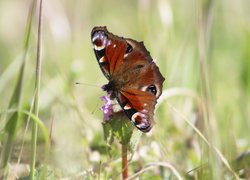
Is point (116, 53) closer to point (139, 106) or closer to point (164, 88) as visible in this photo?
point (139, 106)

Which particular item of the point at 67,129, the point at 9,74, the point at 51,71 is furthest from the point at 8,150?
the point at 51,71

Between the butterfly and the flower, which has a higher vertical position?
the butterfly

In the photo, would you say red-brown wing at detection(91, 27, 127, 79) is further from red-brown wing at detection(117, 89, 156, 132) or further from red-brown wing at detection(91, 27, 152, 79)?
red-brown wing at detection(117, 89, 156, 132)

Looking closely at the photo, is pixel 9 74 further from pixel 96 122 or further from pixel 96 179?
pixel 96 179

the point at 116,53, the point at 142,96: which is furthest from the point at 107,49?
the point at 142,96

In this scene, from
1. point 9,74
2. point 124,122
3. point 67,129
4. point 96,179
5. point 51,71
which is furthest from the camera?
point 51,71

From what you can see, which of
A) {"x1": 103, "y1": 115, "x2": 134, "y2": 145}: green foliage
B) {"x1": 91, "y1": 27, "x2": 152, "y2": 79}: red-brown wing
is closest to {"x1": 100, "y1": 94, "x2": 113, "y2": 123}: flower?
{"x1": 103, "y1": 115, "x2": 134, "y2": 145}: green foliage
